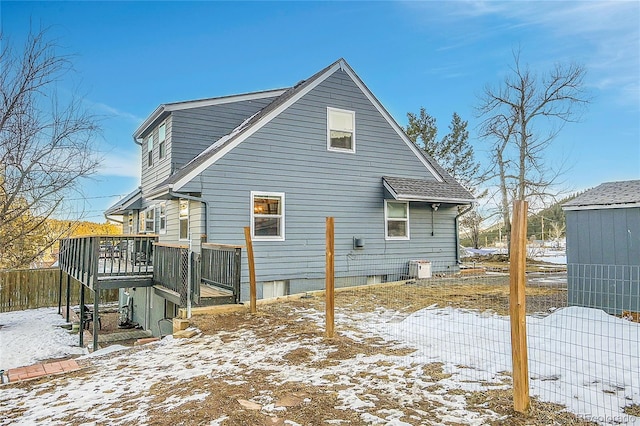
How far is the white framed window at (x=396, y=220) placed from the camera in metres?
12.0

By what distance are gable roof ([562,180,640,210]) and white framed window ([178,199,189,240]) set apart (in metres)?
8.65

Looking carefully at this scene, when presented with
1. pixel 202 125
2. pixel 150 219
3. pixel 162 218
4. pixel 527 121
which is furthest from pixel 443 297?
pixel 527 121

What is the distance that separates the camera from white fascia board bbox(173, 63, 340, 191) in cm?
916

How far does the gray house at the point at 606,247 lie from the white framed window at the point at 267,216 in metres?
6.50

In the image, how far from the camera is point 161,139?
12.1m

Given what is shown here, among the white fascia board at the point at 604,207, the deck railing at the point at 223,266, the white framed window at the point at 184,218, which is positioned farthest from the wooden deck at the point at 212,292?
the white fascia board at the point at 604,207

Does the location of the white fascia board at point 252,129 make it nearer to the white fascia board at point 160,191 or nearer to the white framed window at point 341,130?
the white fascia board at point 160,191

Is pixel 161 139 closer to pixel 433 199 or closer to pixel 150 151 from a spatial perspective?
pixel 150 151

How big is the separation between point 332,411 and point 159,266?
6593mm

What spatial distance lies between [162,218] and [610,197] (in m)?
11.6

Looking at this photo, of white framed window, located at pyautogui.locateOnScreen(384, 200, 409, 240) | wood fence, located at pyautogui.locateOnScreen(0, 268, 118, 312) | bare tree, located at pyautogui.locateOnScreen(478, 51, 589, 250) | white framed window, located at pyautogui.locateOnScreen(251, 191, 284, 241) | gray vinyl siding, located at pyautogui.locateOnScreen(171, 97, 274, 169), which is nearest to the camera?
white framed window, located at pyautogui.locateOnScreen(251, 191, 284, 241)

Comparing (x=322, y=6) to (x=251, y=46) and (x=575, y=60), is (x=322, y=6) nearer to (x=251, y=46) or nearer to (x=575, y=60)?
(x=251, y=46)

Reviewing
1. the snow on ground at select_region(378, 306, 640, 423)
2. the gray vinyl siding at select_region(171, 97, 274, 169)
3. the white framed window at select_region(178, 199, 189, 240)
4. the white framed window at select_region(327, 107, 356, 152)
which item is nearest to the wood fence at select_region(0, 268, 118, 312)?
the white framed window at select_region(178, 199, 189, 240)

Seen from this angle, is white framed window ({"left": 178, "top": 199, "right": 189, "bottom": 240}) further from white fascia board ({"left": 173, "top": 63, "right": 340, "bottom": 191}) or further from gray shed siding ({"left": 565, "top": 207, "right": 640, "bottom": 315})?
gray shed siding ({"left": 565, "top": 207, "right": 640, "bottom": 315})
